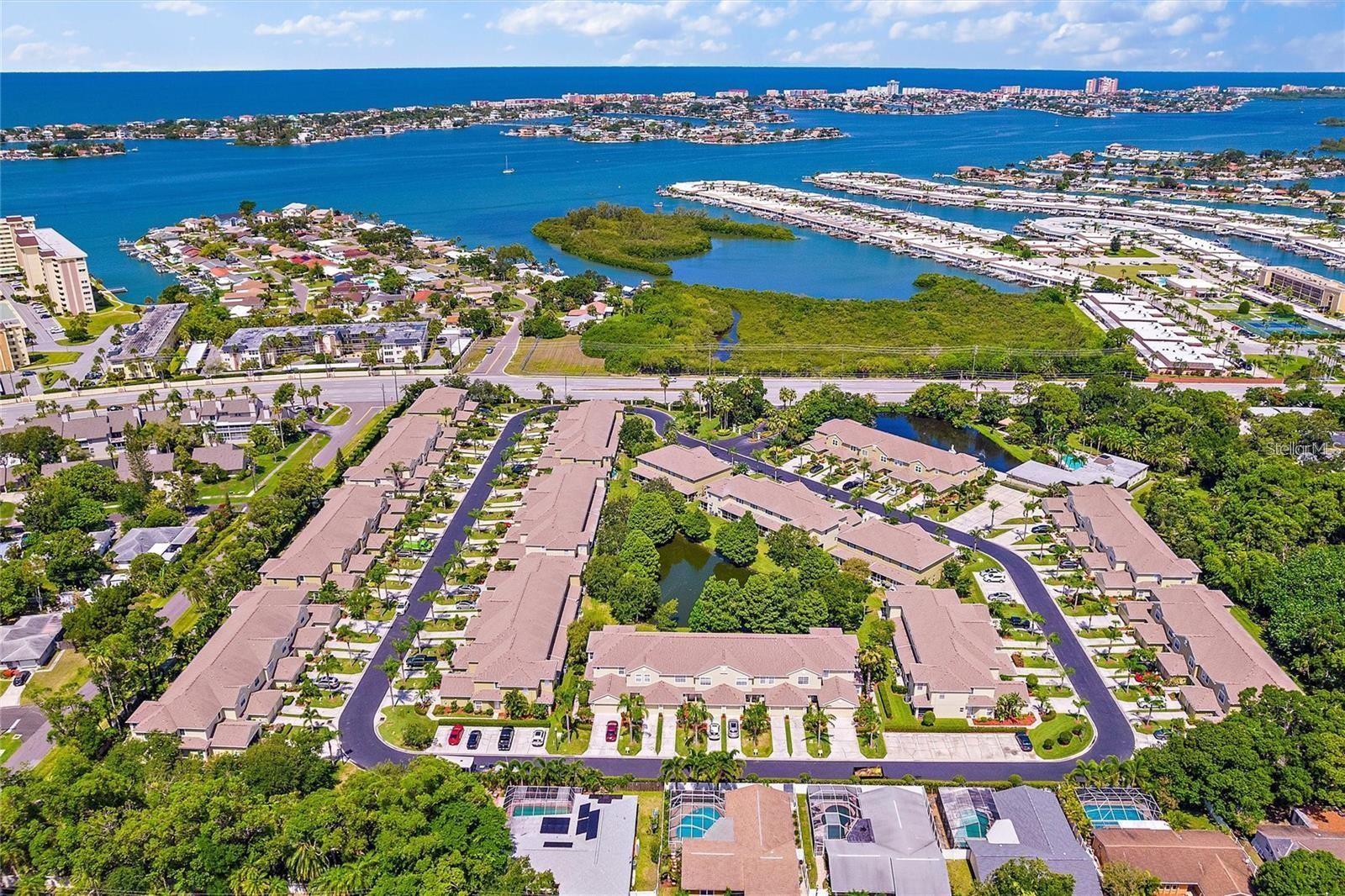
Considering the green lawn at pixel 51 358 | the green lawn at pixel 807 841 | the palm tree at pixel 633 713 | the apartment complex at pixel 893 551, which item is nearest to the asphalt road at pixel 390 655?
the palm tree at pixel 633 713

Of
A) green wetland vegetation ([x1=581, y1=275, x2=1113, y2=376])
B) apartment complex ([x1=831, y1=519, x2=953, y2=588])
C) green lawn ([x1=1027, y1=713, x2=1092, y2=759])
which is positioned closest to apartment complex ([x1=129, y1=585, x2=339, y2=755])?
apartment complex ([x1=831, y1=519, x2=953, y2=588])

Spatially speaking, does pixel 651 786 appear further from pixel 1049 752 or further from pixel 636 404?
pixel 636 404

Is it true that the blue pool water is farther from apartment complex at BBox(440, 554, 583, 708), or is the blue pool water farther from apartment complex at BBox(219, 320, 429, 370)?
apartment complex at BBox(219, 320, 429, 370)

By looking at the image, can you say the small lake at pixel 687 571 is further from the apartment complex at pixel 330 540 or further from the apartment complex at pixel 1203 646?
the apartment complex at pixel 1203 646

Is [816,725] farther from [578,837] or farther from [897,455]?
[897,455]

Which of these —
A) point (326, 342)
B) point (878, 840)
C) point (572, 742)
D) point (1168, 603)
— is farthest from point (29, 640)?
point (1168, 603)

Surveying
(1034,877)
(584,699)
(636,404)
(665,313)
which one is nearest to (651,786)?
(584,699)
